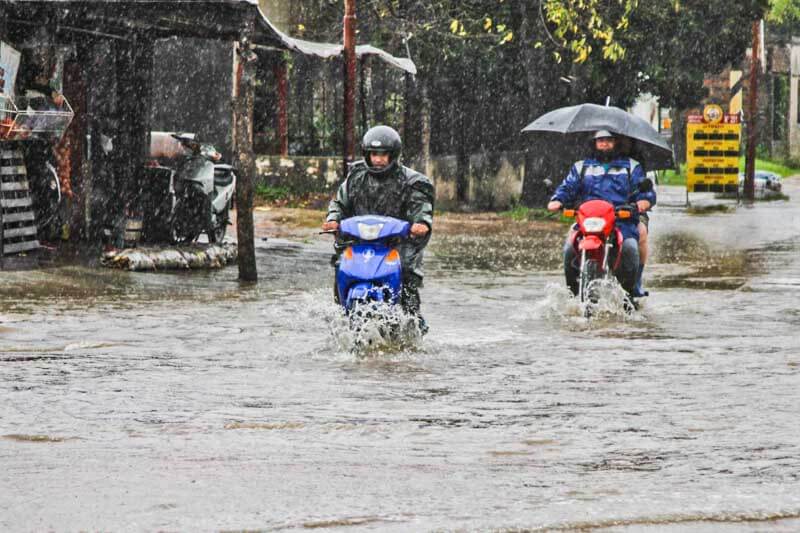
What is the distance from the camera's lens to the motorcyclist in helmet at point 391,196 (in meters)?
11.4

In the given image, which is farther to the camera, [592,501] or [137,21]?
[137,21]

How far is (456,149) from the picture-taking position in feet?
101

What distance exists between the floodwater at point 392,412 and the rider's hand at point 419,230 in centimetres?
80

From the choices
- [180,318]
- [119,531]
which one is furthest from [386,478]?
[180,318]

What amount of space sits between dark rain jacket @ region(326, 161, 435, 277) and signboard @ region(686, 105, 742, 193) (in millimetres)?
24399

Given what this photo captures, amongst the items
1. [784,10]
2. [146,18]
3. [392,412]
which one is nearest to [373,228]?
[392,412]

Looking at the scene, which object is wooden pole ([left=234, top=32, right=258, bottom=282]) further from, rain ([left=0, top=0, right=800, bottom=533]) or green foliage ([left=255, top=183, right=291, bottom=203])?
green foliage ([left=255, top=183, right=291, bottom=203])

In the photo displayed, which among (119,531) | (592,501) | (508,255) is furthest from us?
(508,255)

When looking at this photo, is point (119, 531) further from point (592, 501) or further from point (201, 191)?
point (201, 191)

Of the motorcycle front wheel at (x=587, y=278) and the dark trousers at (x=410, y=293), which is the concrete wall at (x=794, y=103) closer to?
the motorcycle front wheel at (x=587, y=278)

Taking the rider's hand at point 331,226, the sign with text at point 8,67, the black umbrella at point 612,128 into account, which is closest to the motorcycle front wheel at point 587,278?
the black umbrella at point 612,128

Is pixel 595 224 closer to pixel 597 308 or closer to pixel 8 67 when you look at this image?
pixel 597 308

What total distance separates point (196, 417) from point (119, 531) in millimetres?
2589

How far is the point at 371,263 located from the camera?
11.1 metres
